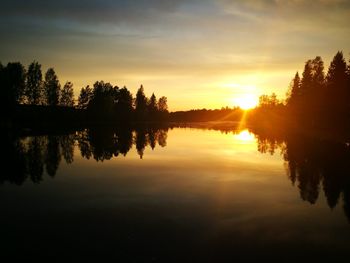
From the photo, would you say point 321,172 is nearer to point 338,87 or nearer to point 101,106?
point 338,87

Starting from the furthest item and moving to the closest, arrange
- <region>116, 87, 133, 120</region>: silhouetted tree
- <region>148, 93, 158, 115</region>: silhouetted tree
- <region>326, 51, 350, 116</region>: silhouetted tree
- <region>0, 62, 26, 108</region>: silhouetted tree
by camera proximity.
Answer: <region>148, 93, 158, 115</region>: silhouetted tree, <region>116, 87, 133, 120</region>: silhouetted tree, <region>0, 62, 26, 108</region>: silhouetted tree, <region>326, 51, 350, 116</region>: silhouetted tree

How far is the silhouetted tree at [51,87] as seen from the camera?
118 m

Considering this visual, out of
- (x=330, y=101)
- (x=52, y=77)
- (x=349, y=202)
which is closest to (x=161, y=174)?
(x=349, y=202)

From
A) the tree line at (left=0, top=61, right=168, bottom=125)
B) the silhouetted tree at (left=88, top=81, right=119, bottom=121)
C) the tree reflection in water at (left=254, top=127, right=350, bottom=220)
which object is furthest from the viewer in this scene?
the silhouetted tree at (left=88, top=81, right=119, bottom=121)

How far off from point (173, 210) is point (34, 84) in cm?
10969

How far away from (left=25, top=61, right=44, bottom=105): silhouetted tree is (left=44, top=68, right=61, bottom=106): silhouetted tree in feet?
10.9

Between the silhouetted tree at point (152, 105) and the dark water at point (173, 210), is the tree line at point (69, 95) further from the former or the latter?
the dark water at point (173, 210)

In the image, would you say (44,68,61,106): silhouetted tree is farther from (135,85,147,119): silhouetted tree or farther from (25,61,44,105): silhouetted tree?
(135,85,147,119): silhouetted tree

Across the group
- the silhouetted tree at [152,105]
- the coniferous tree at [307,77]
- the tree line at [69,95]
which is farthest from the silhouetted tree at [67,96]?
the coniferous tree at [307,77]

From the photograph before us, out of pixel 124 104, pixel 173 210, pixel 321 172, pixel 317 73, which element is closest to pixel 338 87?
pixel 317 73

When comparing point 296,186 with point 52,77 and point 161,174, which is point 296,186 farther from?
point 52,77

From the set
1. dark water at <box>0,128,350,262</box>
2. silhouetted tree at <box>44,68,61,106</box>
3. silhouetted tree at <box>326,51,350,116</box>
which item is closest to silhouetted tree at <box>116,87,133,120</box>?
silhouetted tree at <box>44,68,61,106</box>

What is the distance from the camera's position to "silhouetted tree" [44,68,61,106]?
118m

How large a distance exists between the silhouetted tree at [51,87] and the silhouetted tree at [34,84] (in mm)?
3319
